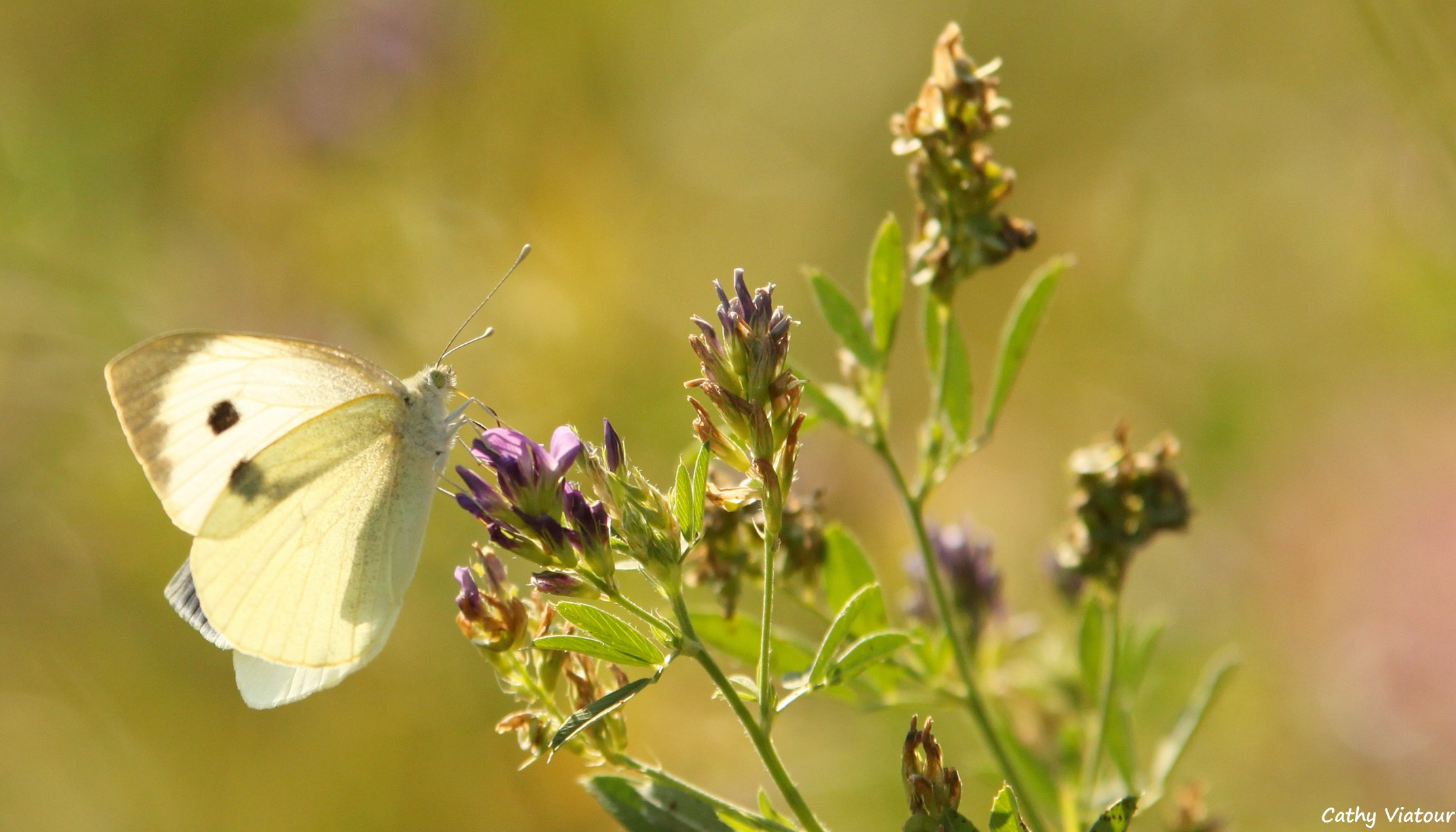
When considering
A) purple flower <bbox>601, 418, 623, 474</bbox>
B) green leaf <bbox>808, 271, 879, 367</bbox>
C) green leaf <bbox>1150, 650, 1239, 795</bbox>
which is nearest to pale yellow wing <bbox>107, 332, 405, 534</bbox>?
purple flower <bbox>601, 418, 623, 474</bbox>

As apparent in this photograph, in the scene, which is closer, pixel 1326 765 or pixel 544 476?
pixel 544 476

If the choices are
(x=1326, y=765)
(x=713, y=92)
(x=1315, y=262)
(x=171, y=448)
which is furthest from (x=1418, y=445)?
(x=171, y=448)

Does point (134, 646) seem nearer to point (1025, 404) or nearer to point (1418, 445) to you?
point (1025, 404)

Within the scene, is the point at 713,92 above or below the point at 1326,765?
above

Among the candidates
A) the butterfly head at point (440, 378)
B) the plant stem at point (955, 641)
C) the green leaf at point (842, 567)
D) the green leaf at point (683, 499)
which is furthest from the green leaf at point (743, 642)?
the butterfly head at point (440, 378)

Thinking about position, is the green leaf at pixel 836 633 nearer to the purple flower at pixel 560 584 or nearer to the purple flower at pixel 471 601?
the purple flower at pixel 560 584
